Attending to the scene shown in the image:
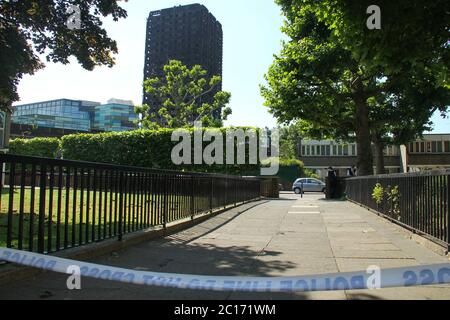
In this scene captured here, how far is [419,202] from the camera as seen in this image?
301 inches

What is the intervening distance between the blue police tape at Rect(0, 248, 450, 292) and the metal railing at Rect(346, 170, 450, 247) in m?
3.14

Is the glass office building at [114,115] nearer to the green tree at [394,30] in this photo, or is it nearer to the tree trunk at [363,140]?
the tree trunk at [363,140]

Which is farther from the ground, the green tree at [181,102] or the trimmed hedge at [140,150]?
the green tree at [181,102]

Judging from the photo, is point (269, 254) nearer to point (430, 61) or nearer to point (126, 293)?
point (126, 293)

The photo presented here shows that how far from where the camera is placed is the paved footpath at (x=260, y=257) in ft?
14.4

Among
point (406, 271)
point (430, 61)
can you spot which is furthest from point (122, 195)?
point (430, 61)

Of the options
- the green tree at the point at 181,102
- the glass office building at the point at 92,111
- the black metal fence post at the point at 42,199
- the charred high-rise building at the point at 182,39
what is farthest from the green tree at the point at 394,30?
the glass office building at the point at 92,111

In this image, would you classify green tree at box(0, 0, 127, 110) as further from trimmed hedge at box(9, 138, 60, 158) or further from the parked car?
the parked car

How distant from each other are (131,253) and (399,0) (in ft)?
19.3

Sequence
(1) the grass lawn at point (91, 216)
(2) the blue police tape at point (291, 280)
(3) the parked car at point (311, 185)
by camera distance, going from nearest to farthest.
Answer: (2) the blue police tape at point (291, 280), (1) the grass lawn at point (91, 216), (3) the parked car at point (311, 185)

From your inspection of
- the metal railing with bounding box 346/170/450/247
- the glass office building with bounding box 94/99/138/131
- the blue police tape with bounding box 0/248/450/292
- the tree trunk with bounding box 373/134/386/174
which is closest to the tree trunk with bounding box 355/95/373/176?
the tree trunk with bounding box 373/134/386/174

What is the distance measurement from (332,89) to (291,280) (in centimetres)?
2352

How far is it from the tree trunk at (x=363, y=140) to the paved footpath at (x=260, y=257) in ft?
54.4

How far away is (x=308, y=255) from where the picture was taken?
6785 millimetres
